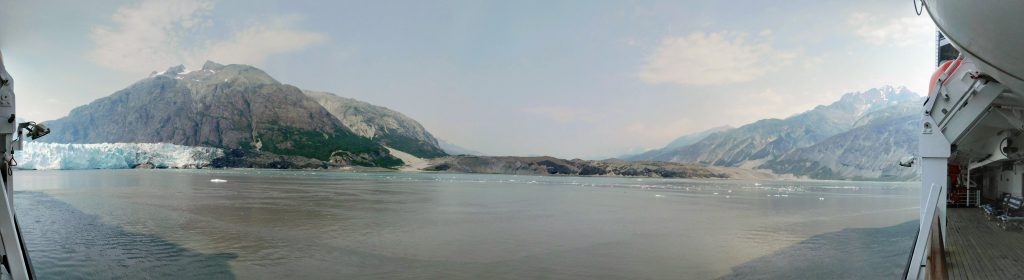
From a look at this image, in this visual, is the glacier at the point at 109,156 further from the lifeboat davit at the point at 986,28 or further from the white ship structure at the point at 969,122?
the lifeboat davit at the point at 986,28

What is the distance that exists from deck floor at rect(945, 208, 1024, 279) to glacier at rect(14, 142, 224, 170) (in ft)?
445

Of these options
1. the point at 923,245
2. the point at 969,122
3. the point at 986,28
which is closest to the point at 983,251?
the point at 969,122

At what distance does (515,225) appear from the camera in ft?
70.7

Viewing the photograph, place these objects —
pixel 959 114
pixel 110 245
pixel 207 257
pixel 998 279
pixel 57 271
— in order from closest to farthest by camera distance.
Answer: pixel 998 279
pixel 959 114
pixel 57 271
pixel 207 257
pixel 110 245

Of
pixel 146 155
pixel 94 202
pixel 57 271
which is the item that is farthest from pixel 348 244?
pixel 146 155

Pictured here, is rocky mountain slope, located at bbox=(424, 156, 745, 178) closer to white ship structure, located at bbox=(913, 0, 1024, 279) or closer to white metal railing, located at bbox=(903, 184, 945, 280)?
white ship structure, located at bbox=(913, 0, 1024, 279)

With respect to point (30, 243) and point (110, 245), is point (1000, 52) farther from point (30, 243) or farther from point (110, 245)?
point (30, 243)

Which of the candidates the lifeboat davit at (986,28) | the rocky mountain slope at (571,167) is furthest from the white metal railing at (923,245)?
the rocky mountain slope at (571,167)

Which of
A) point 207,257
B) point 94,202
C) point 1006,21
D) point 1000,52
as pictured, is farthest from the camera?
point 94,202

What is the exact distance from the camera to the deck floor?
8.04m

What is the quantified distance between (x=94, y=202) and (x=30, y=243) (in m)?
18.3

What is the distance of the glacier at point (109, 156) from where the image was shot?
114 m

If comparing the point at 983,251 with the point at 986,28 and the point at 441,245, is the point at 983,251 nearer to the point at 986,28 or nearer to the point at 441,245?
the point at 986,28

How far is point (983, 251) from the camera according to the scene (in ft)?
32.0
